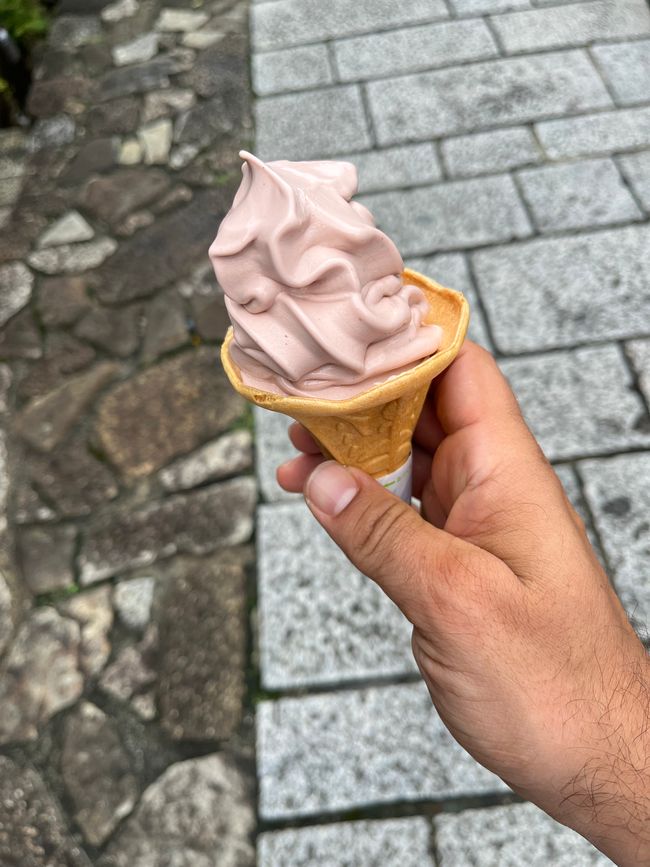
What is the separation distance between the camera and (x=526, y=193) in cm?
389

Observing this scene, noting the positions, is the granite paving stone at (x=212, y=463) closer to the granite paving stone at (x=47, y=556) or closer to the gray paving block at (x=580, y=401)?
the granite paving stone at (x=47, y=556)

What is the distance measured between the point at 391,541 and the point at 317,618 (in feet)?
3.72

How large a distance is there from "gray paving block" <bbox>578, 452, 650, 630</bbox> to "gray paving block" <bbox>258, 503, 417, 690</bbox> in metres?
0.80

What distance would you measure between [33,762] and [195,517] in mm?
1056

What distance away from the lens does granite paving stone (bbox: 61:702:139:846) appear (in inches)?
95.1

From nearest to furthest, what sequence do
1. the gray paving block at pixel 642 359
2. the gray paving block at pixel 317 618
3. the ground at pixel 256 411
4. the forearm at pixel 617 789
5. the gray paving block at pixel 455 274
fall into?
the forearm at pixel 617 789 < the ground at pixel 256 411 < the gray paving block at pixel 317 618 < the gray paving block at pixel 642 359 < the gray paving block at pixel 455 274

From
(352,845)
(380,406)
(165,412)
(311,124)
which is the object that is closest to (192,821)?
(352,845)

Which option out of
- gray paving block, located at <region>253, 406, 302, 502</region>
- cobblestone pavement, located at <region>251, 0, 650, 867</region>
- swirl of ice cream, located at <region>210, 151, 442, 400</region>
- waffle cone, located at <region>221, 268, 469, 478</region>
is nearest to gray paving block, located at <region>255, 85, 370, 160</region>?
cobblestone pavement, located at <region>251, 0, 650, 867</region>

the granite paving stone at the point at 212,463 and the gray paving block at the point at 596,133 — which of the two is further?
the gray paving block at the point at 596,133

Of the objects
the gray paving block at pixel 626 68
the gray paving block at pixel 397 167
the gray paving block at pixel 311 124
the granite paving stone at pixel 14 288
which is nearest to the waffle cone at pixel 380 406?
the gray paving block at pixel 397 167

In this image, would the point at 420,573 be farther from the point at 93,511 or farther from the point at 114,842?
the point at 93,511

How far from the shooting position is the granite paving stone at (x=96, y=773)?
242 cm

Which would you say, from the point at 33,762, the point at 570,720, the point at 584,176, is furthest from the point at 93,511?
the point at 584,176

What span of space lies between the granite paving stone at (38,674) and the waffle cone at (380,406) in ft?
4.69
